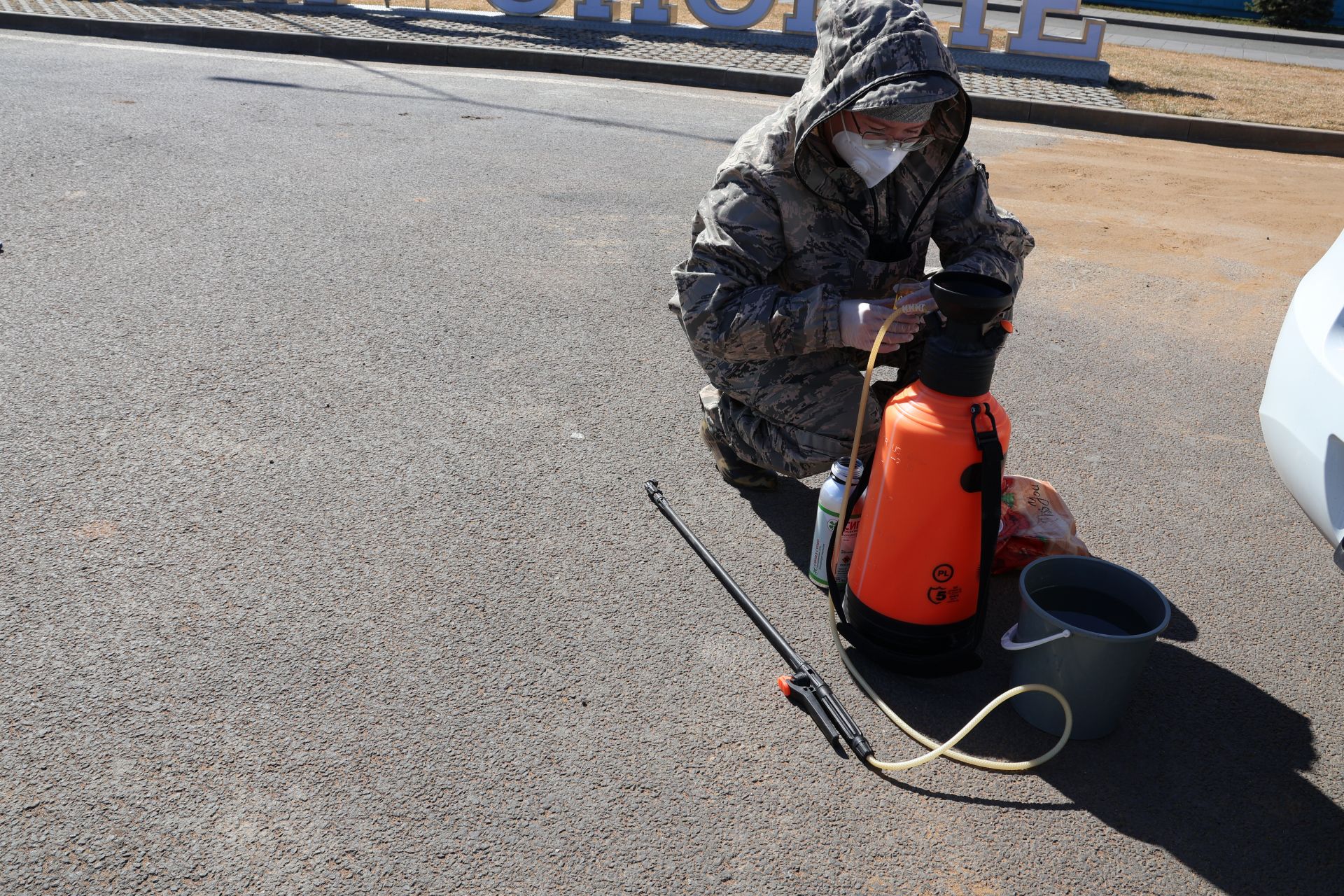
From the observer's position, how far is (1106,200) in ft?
23.4

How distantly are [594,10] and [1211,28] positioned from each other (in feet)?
38.9

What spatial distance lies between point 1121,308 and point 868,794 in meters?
3.71

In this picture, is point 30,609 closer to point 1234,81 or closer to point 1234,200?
point 1234,200

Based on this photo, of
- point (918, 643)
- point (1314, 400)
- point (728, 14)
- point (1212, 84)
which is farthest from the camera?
point (728, 14)

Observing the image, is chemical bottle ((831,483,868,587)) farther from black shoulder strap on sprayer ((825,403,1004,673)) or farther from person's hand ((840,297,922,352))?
person's hand ((840,297,922,352))

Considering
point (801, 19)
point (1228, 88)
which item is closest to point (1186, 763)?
point (1228, 88)

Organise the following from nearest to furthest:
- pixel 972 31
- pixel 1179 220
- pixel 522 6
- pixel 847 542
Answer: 1. pixel 847 542
2. pixel 1179 220
3. pixel 972 31
4. pixel 522 6

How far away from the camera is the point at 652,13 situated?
1229 centimetres

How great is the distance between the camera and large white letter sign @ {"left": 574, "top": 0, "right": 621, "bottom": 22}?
1227 cm

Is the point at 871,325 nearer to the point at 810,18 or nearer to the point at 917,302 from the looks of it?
the point at 917,302

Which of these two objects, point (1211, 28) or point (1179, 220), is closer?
point (1179, 220)

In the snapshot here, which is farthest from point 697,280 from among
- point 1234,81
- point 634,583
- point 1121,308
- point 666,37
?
point 1234,81

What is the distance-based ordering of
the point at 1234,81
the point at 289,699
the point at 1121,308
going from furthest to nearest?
the point at 1234,81 → the point at 1121,308 → the point at 289,699

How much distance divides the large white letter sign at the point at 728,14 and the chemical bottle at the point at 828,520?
10.5 m
